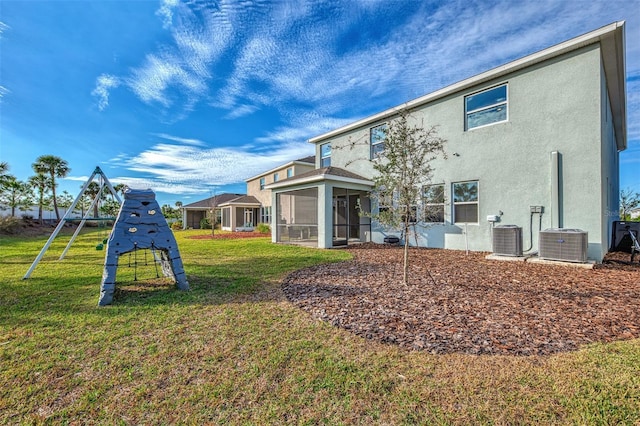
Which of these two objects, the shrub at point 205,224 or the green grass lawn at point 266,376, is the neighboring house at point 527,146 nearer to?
the green grass lawn at point 266,376

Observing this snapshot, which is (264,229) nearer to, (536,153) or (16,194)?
(536,153)

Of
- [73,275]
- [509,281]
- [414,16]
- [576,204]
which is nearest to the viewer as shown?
[509,281]

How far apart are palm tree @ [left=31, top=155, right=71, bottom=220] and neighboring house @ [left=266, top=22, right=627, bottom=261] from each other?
107 feet

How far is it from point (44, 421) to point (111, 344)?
4.37 feet

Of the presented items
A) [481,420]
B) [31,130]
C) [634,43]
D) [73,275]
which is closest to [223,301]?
[481,420]

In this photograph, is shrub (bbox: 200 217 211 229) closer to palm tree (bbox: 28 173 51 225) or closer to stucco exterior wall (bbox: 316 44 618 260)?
palm tree (bbox: 28 173 51 225)

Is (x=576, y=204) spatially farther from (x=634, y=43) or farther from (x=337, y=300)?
(x=337, y=300)

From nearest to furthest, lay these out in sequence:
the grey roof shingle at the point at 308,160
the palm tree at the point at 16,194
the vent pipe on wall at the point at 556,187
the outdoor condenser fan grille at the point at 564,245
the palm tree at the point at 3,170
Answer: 1. the outdoor condenser fan grille at the point at 564,245
2. the vent pipe on wall at the point at 556,187
3. the grey roof shingle at the point at 308,160
4. the palm tree at the point at 3,170
5. the palm tree at the point at 16,194

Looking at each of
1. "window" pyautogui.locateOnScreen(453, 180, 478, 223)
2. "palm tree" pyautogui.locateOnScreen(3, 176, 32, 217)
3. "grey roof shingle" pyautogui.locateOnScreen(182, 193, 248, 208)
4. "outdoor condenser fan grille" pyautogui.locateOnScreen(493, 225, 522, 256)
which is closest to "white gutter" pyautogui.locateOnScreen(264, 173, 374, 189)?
"window" pyautogui.locateOnScreen(453, 180, 478, 223)

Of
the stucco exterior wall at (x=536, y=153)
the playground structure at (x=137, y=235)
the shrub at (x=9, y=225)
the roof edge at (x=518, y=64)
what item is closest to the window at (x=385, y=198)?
the roof edge at (x=518, y=64)

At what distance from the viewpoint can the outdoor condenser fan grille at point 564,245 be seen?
25.2ft

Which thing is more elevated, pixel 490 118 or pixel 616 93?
pixel 616 93

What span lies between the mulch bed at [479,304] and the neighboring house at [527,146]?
7.03 feet

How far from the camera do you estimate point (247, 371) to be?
9.10 ft
